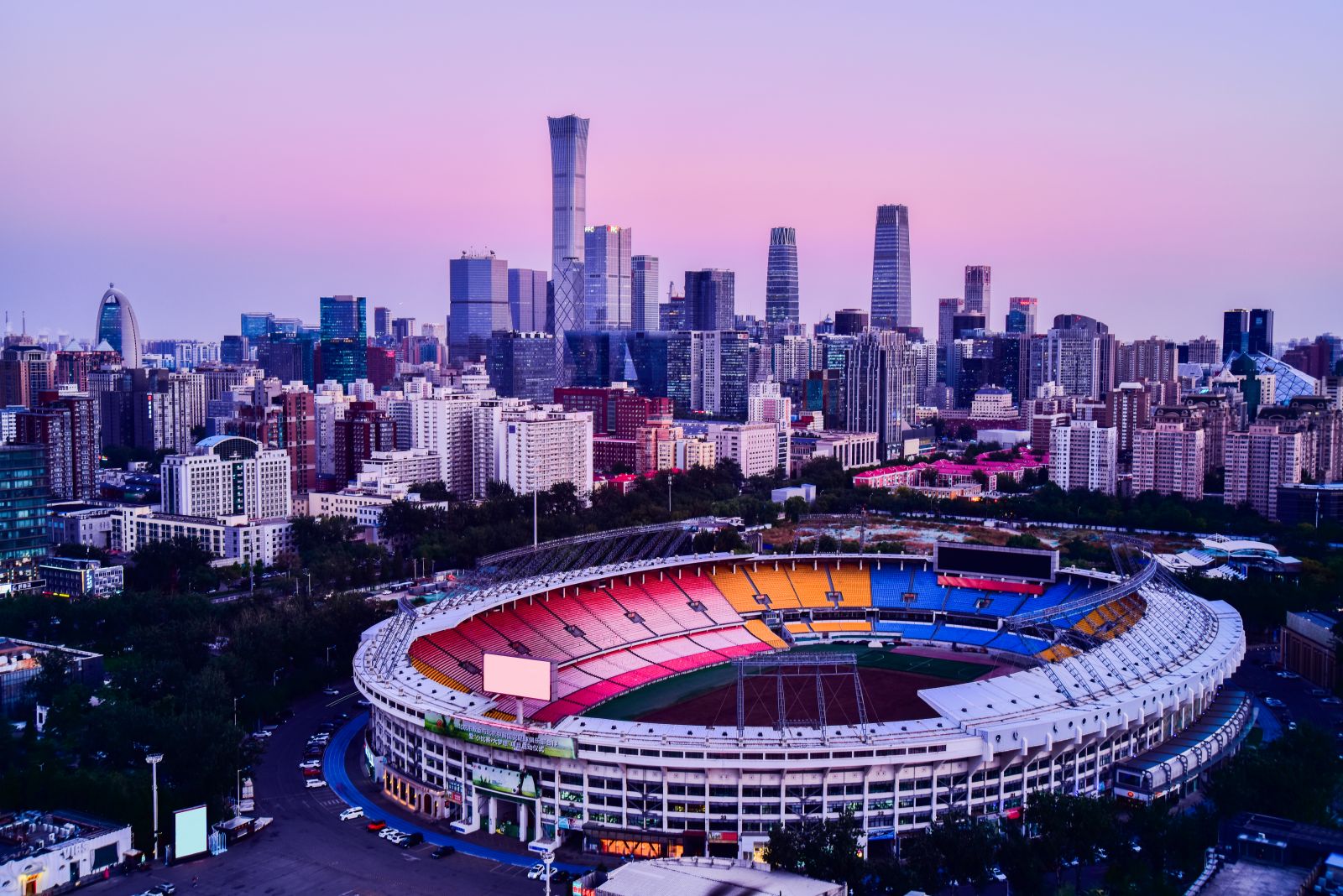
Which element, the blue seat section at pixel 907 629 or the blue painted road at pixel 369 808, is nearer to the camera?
the blue painted road at pixel 369 808

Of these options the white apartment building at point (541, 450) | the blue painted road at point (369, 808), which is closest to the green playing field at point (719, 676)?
the blue painted road at point (369, 808)

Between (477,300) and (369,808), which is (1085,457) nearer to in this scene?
(369,808)

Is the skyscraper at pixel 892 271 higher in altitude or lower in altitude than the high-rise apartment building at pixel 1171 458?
higher

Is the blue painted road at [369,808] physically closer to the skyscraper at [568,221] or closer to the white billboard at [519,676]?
the white billboard at [519,676]

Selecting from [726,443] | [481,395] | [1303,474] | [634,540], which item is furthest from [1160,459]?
[481,395]

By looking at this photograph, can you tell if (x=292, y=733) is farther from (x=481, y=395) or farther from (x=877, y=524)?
(x=481, y=395)

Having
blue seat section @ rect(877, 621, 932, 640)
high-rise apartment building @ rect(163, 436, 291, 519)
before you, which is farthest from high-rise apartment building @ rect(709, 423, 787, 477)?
blue seat section @ rect(877, 621, 932, 640)
